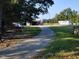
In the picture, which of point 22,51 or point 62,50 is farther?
point 62,50

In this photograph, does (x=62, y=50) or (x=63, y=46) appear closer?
(x=62, y=50)

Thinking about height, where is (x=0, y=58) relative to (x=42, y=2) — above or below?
below

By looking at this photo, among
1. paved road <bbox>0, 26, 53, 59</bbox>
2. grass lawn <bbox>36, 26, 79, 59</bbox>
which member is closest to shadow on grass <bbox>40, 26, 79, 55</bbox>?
grass lawn <bbox>36, 26, 79, 59</bbox>

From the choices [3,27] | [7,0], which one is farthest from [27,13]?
[7,0]

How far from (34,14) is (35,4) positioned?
9.42 ft

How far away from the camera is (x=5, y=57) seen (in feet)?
46.4

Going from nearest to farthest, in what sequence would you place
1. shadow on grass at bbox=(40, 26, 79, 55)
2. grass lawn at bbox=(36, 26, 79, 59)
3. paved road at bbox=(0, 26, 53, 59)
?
grass lawn at bbox=(36, 26, 79, 59) → paved road at bbox=(0, 26, 53, 59) → shadow on grass at bbox=(40, 26, 79, 55)

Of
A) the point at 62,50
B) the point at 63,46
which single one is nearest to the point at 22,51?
the point at 62,50

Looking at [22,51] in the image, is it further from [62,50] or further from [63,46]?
[63,46]

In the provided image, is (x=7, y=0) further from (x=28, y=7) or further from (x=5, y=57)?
(x=28, y=7)

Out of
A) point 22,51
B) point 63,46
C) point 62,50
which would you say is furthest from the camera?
point 63,46

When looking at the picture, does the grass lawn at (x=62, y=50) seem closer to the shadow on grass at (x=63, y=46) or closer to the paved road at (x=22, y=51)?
the shadow on grass at (x=63, y=46)

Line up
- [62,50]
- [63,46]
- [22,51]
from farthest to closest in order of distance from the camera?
[63,46] < [62,50] < [22,51]

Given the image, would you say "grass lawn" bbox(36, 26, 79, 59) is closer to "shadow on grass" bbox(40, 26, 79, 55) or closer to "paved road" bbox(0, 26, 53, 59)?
"shadow on grass" bbox(40, 26, 79, 55)
